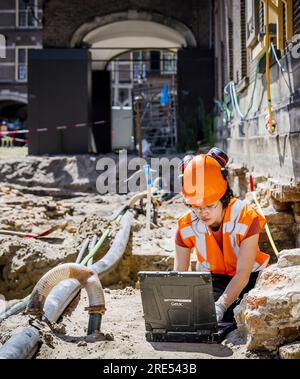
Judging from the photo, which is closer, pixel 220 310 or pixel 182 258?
pixel 220 310

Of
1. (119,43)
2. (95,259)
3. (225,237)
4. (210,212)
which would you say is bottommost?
(95,259)

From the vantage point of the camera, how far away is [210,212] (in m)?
3.97

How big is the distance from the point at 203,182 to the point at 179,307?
34.9 inches

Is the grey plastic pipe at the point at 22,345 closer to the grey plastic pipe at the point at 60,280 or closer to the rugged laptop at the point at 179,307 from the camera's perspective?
the grey plastic pipe at the point at 60,280

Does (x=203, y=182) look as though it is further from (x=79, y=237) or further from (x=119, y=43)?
(x=119, y=43)

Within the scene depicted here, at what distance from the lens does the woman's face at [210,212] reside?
396 centimetres

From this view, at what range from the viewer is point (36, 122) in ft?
57.8

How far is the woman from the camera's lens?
3.94m

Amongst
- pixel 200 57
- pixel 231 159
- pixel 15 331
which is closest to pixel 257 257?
pixel 15 331

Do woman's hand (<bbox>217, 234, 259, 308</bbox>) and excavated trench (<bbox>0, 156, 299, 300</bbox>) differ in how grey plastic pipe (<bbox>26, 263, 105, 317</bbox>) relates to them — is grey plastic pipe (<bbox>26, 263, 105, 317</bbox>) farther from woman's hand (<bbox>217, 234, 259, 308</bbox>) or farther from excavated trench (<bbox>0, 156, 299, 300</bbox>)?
excavated trench (<bbox>0, 156, 299, 300</bbox>)

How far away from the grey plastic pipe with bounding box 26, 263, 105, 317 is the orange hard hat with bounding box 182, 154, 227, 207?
35.4 inches

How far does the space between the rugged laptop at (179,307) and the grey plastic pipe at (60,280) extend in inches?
15.5

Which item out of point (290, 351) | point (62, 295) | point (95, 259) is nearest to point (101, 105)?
point (95, 259)

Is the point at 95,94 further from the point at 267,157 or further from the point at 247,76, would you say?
the point at 267,157
